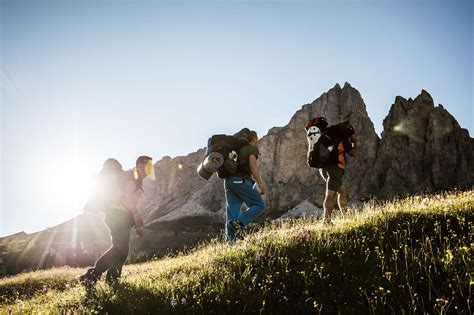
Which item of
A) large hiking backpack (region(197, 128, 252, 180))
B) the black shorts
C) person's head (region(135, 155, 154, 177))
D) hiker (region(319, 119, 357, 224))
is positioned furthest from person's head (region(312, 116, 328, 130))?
person's head (region(135, 155, 154, 177))

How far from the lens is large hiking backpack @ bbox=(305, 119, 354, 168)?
8.90 m

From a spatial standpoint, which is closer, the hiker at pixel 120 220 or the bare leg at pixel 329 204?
the hiker at pixel 120 220

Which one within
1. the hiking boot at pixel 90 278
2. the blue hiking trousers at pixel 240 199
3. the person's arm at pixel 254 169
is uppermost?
the person's arm at pixel 254 169

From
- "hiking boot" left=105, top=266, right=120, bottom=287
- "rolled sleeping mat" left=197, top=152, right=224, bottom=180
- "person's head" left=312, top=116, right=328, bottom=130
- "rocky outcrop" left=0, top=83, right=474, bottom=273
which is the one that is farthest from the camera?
"rocky outcrop" left=0, top=83, right=474, bottom=273

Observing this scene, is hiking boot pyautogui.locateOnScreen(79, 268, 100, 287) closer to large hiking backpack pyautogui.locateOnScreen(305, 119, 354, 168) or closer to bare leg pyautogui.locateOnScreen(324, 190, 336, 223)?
bare leg pyautogui.locateOnScreen(324, 190, 336, 223)

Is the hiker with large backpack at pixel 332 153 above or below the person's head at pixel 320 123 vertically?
below

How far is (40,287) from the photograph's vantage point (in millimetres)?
12250

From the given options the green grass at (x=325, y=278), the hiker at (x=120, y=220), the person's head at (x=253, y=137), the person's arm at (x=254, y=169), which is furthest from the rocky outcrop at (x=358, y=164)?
the green grass at (x=325, y=278)

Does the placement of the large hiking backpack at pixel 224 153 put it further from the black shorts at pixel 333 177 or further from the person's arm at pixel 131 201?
the black shorts at pixel 333 177

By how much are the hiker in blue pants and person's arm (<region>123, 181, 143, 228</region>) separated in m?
1.93

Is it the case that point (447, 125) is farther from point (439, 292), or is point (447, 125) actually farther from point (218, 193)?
point (439, 292)

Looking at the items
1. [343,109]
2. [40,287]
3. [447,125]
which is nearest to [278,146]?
[343,109]

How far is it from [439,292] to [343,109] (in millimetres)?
Result: 139471

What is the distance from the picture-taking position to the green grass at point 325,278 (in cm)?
362
